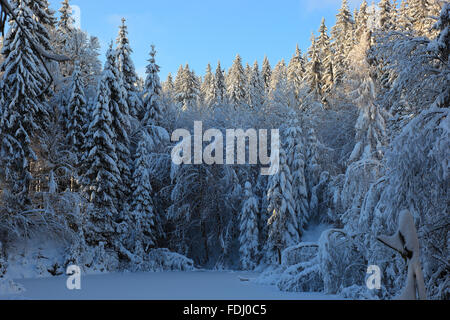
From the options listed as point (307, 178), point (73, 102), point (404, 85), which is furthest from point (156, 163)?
point (404, 85)

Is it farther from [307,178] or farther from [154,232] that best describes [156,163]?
[307,178]

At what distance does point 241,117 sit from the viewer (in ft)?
93.9

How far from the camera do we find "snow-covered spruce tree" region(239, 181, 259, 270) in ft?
79.8

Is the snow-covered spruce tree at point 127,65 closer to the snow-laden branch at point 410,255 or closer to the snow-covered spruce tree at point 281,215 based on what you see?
the snow-covered spruce tree at point 281,215

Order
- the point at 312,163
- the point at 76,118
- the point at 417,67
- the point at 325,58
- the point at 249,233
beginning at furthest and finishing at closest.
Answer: the point at 325,58, the point at 312,163, the point at 249,233, the point at 76,118, the point at 417,67

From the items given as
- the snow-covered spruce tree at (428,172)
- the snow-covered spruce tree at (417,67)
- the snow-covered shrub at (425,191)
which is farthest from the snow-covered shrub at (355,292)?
the snow-covered spruce tree at (417,67)

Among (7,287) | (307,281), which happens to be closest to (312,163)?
(307,281)

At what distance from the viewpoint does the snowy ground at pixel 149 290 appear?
41.6 feet

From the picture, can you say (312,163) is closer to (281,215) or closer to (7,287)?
(281,215)

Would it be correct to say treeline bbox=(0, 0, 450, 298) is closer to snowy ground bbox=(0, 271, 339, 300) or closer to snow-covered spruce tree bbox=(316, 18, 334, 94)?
snowy ground bbox=(0, 271, 339, 300)

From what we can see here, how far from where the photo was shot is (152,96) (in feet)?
89.7

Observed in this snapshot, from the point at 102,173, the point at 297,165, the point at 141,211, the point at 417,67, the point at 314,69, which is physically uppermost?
the point at 314,69

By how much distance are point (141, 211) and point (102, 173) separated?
3.44 meters
